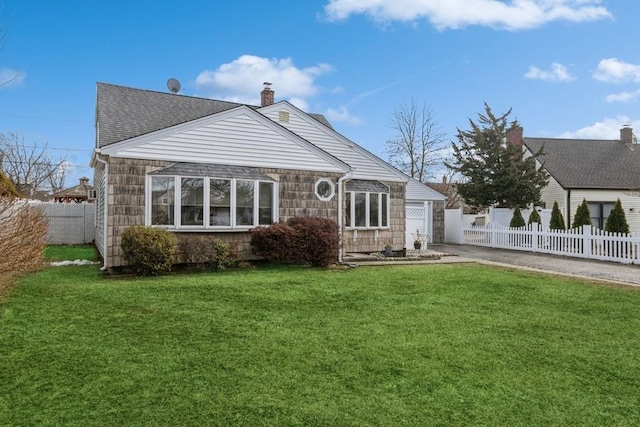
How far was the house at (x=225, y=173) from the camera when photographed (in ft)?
35.0

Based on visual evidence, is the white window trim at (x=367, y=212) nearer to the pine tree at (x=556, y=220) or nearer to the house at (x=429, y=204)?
the house at (x=429, y=204)

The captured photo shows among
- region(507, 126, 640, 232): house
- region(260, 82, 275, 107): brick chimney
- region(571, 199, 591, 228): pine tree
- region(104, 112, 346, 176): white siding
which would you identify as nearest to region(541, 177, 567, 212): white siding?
region(507, 126, 640, 232): house

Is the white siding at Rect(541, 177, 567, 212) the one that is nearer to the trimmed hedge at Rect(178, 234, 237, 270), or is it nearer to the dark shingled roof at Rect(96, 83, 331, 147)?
the dark shingled roof at Rect(96, 83, 331, 147)

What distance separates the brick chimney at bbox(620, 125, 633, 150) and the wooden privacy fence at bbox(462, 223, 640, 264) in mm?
16468

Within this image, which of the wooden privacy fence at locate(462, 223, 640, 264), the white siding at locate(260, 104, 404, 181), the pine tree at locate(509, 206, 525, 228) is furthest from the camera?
the pine tree at locate(509, 206, 525, 228)

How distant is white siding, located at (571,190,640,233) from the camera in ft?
81.2

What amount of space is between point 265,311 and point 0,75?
176 inches

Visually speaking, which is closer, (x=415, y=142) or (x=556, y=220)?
(x=556, y=220)

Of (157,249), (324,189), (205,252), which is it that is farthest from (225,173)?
(324,189)

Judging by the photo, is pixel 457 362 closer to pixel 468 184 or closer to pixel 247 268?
pixel 247 268

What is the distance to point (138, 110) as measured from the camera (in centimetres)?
1334

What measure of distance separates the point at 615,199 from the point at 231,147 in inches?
916

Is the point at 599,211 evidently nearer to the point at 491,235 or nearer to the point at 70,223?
the point at 491,235

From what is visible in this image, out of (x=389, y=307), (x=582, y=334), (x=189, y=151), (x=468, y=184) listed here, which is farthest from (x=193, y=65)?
(x=582, y=334)
